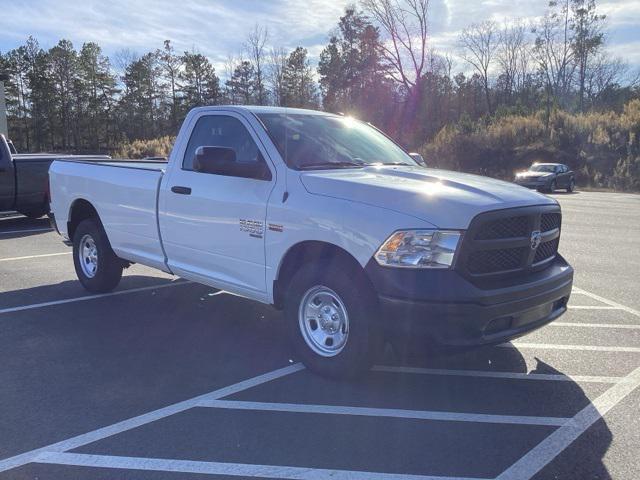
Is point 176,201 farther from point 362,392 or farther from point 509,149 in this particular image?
point 509,149

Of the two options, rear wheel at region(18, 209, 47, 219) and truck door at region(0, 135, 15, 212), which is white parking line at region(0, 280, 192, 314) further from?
rear wheel at region(18, 209, 47, 219)

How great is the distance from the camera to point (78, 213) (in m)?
7.49

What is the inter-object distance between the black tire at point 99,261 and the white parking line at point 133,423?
3239mm

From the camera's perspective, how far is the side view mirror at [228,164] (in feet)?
15.7

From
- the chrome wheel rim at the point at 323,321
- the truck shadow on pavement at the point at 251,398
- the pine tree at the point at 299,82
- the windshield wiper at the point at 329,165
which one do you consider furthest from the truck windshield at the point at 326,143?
the pine tree at the point at 299,82

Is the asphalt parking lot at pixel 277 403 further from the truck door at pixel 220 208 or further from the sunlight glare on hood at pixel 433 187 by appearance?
the sunlight glare on hood at pixel 433 187

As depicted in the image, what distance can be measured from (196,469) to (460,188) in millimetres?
2630

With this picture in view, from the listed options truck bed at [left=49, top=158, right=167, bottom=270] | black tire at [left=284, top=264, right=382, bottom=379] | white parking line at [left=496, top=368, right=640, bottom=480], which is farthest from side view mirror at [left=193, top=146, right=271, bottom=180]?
white parking line at [left=496, top=368, right=640, bottom=480]

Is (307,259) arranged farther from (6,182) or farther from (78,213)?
(6,182)

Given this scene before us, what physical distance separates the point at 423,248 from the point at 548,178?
28652 mm

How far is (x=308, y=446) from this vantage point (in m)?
3.50

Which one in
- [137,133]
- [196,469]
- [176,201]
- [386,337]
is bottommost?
[196,469]

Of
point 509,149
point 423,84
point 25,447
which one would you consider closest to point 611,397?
point 25,447

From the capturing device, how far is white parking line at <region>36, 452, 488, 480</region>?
3.18 m
